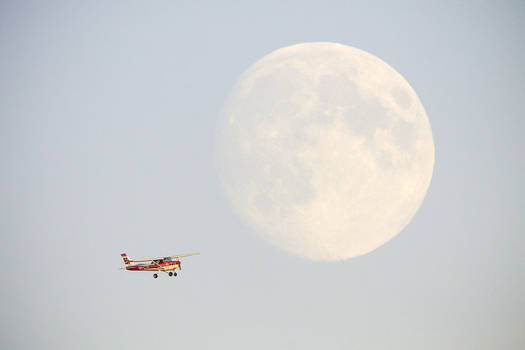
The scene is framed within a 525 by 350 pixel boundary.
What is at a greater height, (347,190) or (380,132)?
(380,132)

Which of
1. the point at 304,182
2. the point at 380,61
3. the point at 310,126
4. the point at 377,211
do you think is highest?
the point at 380,61

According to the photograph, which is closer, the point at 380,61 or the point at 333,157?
the point at 333,157

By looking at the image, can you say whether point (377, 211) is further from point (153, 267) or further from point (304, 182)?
point (153, 267)

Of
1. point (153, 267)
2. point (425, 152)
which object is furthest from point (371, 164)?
point (153, 267)

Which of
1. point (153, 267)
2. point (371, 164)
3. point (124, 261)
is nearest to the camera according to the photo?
point (371, 164)

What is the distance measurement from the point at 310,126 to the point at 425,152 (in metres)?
27.2

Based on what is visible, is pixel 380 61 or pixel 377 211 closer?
pixel 377 211

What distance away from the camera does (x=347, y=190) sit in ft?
343

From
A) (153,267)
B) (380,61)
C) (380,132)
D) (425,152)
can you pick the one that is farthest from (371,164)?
(153,267)

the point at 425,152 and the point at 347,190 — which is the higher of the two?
the point at 425,152

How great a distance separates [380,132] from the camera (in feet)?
343

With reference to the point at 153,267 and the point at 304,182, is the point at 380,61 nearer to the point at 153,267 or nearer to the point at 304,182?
the point at 304,182

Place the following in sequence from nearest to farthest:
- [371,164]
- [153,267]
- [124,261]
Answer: [371,164] < [153,267] < [124,261]

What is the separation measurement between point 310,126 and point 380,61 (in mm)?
27342
